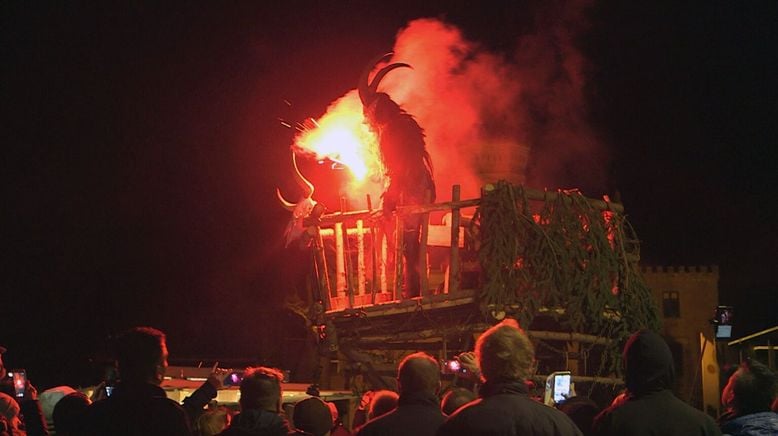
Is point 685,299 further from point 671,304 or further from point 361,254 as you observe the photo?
point 361,254

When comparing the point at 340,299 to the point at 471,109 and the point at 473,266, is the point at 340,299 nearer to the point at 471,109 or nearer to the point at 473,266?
the point at 473,266

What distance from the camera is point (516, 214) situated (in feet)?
32.2

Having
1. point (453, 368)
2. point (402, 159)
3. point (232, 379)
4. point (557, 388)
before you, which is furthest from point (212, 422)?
point (402, 159)

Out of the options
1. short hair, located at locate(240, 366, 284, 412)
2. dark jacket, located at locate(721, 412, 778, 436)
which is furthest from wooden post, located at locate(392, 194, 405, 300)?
dark jacket, located at locate(721, 412, 778, 436)

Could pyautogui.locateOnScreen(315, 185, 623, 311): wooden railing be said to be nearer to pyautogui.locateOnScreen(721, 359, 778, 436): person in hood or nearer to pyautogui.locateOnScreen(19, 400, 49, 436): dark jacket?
pyautogui.locateOnScreen(19, 400, 49, 436): dark jacket

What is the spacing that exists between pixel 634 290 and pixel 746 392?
16.8ft

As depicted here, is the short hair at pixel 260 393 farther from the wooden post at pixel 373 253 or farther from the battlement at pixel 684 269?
the battlement at pixel 684 269

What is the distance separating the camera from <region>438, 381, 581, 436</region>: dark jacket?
13.5ft

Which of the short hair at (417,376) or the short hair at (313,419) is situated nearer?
the short hair at (417,376)

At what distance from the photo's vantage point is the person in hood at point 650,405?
4836 millimetres

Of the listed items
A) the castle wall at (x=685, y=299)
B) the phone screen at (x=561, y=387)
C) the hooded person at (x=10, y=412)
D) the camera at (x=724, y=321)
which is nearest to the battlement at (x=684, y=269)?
the castle wall at (x=685, y=299)

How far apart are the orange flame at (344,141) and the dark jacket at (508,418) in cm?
712

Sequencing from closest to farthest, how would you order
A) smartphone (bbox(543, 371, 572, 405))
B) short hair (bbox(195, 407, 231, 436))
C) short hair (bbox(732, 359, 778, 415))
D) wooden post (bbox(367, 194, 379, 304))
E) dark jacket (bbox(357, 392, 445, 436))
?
dark jacket (bbox(357, 392, 445, 436))
short hair (bbox(732, 359, 778, 415))
short hair (bbox(195, 407, 231, 436))
smartphone (bbox(543, 371, 572, 405))
wooden post (bbox(367, 194, 379, 304))

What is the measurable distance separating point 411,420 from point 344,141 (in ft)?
22.2
